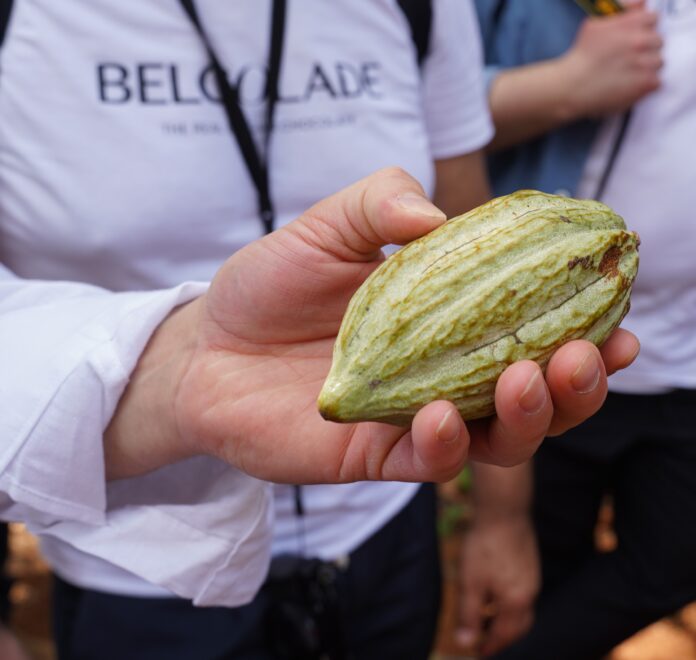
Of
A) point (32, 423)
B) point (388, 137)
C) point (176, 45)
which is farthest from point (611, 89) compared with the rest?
point (32, 423)

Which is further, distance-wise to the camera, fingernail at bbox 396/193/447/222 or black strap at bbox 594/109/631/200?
black strap at bbox 594/109/631/200

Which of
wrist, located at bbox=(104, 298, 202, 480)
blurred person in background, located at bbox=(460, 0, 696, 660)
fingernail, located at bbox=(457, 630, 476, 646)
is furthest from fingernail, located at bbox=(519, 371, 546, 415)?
fingernail, located at bbox=(457, 630, 476, 646)

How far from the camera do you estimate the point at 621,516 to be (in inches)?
69.2

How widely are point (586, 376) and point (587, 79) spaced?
0.90 metres

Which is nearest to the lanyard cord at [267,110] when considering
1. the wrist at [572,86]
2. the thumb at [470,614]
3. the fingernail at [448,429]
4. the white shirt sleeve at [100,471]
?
the white shirt sleeve at [100,471]

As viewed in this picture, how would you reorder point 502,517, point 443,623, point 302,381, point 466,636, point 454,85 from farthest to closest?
point 443,623
point 466,636
point 502,517
point 454,85
point 302,381

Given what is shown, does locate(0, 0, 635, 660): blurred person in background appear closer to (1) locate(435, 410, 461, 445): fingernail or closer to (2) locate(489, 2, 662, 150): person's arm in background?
(1) locate(435, 410, 461, 445): fingernail

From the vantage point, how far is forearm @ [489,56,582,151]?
1484 millimetres

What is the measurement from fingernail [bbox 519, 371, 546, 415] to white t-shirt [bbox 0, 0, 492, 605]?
43 centimetres

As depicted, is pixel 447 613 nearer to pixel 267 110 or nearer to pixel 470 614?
pixel 470 614

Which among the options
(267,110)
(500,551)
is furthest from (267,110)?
(500,551)

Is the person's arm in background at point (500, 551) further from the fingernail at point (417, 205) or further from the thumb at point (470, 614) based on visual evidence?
the fingernail at point (417, 205)

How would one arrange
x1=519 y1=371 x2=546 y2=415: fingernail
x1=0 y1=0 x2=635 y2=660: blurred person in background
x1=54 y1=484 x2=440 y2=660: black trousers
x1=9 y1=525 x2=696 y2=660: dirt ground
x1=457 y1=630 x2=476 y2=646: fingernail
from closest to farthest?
x1=519 y1=371 x2=546 y2=415: fingernail, x1=0 y1=0 x2=635 y2=660: blurred person in background, x1=54 y1=484 x2=440 y2=660: black trousers, x1=457 y1=630 x2=476 y2=646: fingernail, x1=9 y1=525 x2=696 y2=660: dirt ground

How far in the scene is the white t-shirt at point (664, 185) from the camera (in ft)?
4.71
